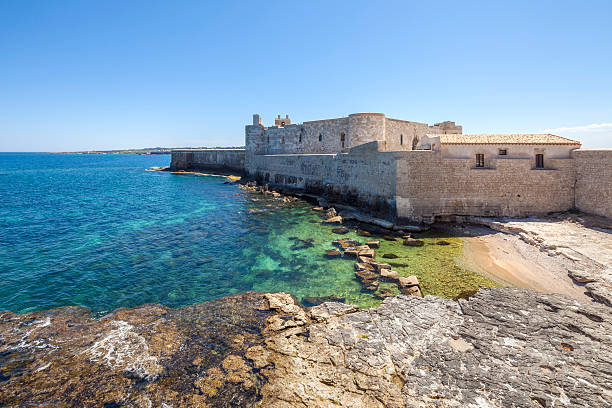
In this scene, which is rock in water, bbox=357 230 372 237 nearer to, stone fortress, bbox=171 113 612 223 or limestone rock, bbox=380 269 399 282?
stone fortress, bbox=171 113 612 223

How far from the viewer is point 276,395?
5070 millimetres

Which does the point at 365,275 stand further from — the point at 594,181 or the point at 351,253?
the point at 594,181

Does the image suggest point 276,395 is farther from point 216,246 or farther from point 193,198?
point 193,198

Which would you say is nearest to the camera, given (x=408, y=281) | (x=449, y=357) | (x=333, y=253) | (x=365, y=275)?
(x=449, y=357)

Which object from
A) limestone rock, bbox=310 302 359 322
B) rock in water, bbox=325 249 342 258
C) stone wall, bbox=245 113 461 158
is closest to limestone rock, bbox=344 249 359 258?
rock in water, bbox=325 249 342 258

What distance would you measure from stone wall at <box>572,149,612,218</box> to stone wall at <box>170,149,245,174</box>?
38091 millimetres

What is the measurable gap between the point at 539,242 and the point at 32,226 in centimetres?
2715

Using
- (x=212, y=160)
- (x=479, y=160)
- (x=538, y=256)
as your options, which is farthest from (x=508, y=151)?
(x=212, y=160)

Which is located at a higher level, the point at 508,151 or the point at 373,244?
the point at 508,151

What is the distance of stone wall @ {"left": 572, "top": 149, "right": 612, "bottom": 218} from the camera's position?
13.5 meters

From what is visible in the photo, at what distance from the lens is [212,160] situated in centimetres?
5081

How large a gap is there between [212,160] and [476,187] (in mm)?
43925

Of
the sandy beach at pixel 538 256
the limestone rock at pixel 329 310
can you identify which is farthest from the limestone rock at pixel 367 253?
the limestone rock at pixel 329 310

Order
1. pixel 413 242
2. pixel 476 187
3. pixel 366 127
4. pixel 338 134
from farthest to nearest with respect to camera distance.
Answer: pixel 338 134, pixel 366 127, pixel 476 187, pixel 413 242
